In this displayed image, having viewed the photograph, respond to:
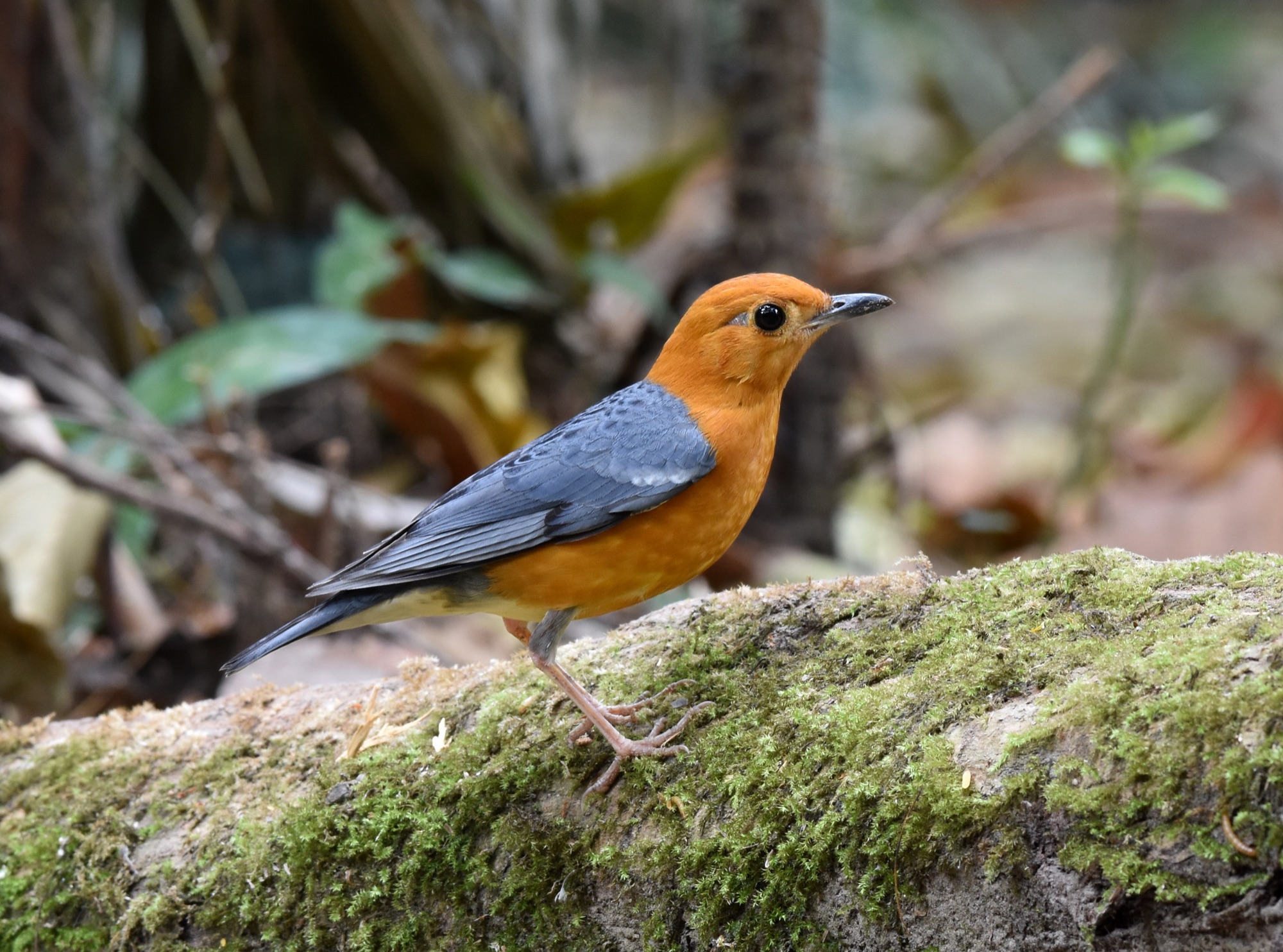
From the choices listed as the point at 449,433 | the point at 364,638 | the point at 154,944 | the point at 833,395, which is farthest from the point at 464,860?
the point at 833,395

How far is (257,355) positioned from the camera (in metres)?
6.05

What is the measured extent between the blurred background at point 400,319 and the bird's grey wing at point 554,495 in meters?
1.51

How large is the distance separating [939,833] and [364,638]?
11.4 ft

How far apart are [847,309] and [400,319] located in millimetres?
4372

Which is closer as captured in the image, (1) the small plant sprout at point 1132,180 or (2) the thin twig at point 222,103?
(1) the small plant sprout at point 1132,180

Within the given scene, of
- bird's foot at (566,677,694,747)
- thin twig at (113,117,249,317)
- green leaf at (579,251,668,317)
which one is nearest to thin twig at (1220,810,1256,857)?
bird's foot at (566,677,694,747)

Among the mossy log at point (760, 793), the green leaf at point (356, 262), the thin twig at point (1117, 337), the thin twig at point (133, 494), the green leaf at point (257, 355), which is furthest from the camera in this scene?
the green leaf at point (356, 262)

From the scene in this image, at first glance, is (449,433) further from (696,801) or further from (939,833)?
(939,833)

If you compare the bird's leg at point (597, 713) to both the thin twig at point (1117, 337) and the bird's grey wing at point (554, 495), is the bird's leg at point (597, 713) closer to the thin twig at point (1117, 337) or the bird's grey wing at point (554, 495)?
the bird's grey wing at point (554, 495)

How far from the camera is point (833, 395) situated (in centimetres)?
695

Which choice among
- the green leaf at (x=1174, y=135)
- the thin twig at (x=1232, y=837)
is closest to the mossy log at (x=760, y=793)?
the thin twig at (x=1232, y=837)

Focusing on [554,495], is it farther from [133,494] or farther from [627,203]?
[627,203]

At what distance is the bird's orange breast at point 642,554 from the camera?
3.14 meters

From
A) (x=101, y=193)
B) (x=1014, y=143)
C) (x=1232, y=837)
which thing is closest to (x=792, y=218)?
(x=1014, y=143)
